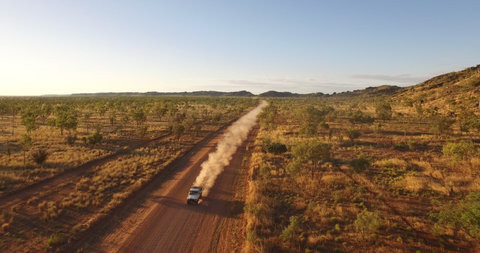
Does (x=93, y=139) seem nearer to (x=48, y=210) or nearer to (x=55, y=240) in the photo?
(x=48, y=210)

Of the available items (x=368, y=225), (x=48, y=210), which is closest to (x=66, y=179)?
(x=48, y=210)

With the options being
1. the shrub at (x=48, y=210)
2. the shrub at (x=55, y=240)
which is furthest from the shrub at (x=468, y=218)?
the shrub at (x=48, y=210)

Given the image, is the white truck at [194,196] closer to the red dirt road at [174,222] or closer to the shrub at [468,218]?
the red dirt road at [174,222]

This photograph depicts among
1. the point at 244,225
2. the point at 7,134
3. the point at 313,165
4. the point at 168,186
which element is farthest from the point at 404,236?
the point at 7,134

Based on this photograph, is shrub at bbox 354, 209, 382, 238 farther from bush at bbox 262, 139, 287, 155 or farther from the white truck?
bush at bbox 262, 139, 287, 155

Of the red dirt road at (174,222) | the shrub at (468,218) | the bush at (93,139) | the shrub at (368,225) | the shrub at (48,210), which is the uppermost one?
the bush at (93,139)

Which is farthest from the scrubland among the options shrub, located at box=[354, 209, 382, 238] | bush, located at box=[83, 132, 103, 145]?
shrub, located at box=[354, 209, 382, 238]
